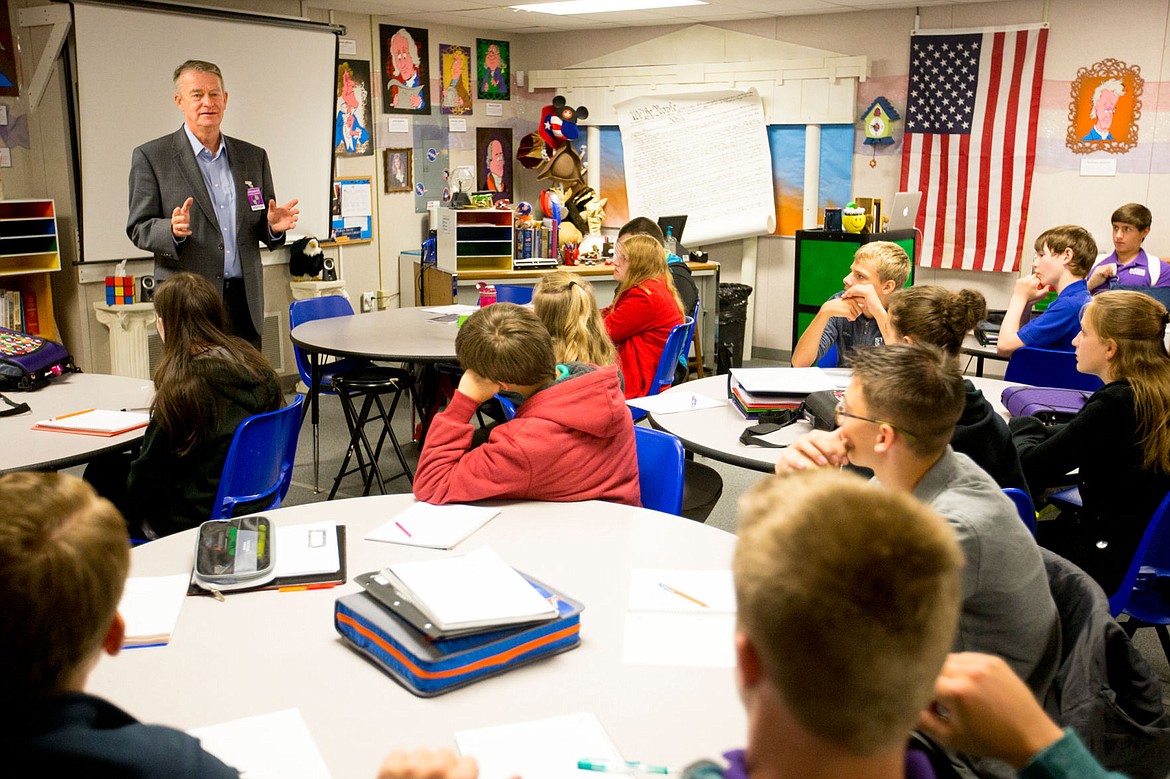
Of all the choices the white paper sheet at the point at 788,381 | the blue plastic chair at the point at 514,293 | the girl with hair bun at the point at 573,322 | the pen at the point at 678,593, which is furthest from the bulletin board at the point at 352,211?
the pen at the point at 678,593

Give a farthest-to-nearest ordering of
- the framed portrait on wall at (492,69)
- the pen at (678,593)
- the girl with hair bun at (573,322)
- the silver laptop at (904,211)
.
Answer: the framed portrait on wall at (492,69) → the silver laptop at (904,211) → the girl with hair bun at (573,322) → the pen at (678,593)

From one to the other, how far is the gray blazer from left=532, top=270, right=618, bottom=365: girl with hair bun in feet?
5.96

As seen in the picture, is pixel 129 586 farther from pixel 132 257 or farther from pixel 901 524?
pixel 132 257

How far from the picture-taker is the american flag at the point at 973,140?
6.55 meters

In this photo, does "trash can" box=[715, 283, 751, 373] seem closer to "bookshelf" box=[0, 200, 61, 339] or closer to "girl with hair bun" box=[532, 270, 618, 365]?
"girl with hair bun" box=[532, 270, 618, 365]

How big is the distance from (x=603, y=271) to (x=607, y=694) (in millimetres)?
5242

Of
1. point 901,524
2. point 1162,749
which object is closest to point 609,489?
point 1162,749

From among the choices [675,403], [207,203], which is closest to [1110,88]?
[675,403]

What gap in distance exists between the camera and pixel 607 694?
1.50 m

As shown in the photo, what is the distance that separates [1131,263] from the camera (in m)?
5.47

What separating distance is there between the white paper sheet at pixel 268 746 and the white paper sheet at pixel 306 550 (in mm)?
497

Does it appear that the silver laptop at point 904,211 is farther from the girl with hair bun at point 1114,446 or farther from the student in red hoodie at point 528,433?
the student in red hoodie at point 528,433

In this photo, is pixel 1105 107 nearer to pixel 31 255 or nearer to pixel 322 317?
pixel 322 317

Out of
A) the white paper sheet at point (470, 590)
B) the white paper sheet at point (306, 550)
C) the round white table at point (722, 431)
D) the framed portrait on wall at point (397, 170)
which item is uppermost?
the framed portrait on wall at point (397, 170)
